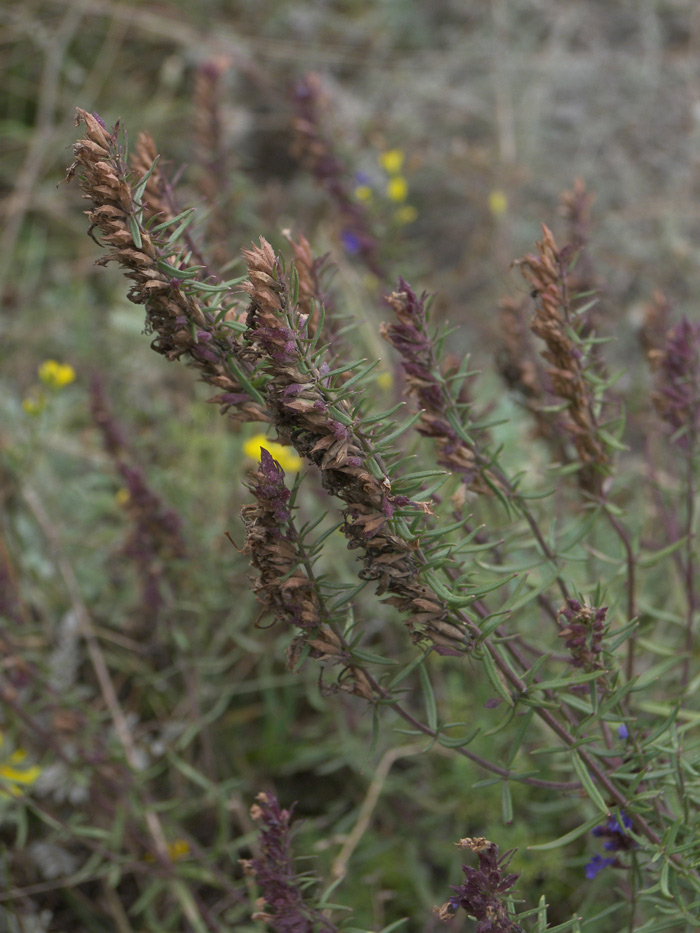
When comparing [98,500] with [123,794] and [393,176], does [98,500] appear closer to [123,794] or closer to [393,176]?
[123,794]

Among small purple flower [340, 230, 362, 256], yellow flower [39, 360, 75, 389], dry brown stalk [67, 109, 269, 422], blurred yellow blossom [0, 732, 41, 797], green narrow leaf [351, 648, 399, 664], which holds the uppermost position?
small purple flower [340, 230, 362, 256]

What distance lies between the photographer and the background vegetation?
1861 millimetres

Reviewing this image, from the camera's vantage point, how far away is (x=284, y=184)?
3.93m

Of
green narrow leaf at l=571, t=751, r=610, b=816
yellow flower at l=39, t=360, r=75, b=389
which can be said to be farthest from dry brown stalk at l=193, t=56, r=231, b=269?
green narrow leaf at l=571, t=751, r=610, b=816

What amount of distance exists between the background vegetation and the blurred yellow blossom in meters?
0.01

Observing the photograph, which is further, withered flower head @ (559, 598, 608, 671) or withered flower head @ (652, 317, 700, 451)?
withered flower head @ (652, 317, 700, 451)

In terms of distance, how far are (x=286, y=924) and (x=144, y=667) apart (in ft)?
4.19

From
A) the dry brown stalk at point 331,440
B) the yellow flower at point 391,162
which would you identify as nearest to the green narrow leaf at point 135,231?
the dry brown stalk at point 331,440

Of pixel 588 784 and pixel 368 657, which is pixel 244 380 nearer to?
pixel 368 657

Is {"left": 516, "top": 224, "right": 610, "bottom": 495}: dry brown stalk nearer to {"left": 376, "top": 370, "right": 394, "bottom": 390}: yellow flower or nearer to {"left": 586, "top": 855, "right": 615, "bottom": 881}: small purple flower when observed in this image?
{"left": 586, "top": 855, "right": 615, "bottom": 881}: small purple flower

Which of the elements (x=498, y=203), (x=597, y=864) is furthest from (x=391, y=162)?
(x=597, y=864)

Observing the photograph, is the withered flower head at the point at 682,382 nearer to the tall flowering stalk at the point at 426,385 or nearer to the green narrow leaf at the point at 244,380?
the tall flowering stalk at the point at 426,385

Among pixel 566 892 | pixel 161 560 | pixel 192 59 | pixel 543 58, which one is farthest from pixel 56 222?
pixel 566 892

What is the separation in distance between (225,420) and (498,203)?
51.4 inches
